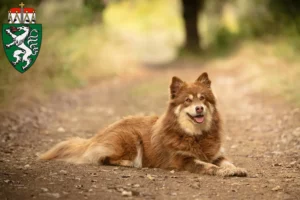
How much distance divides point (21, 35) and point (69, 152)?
210 centimetres

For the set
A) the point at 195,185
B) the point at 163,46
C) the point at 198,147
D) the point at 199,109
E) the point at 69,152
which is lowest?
the point at 195,185

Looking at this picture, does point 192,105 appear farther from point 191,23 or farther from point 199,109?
point 191,23

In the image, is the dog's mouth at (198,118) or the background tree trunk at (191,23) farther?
the background tree trunk at (191,23)

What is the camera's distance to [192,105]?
6.52 meters

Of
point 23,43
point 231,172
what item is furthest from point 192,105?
point 23,43

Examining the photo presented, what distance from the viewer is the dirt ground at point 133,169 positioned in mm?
5430

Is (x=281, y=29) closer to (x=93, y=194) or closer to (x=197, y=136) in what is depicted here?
(x=197, y=136)

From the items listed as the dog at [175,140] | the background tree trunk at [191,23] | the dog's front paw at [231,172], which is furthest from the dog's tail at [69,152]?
the background tree trunk at [191,23]

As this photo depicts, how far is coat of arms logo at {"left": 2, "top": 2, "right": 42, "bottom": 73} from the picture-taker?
26.1 feet

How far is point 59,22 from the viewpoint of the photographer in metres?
15.0

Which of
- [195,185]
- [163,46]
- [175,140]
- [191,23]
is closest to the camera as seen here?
[195,185]

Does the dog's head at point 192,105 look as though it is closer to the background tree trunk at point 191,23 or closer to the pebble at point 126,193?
the pebble at point 126,193

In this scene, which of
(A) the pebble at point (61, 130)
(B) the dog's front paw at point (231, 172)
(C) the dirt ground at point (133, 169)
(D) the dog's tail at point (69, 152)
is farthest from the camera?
(A) the pebble at point (61, 130)

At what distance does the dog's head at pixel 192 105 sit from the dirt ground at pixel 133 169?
624 millimetres
